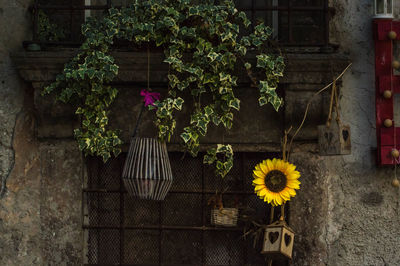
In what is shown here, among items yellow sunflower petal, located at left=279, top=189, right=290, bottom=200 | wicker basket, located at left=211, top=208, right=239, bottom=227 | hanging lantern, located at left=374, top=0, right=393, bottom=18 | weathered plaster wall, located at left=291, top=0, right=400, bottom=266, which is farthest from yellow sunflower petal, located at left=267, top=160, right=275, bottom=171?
hanging lantern, located at left=374, top=0, right=393, bottom=18

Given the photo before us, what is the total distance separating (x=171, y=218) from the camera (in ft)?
16.6

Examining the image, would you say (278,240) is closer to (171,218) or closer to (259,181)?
(259,181)

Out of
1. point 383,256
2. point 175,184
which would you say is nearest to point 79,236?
point 175,184

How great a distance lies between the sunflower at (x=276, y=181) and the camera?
4.66 meters

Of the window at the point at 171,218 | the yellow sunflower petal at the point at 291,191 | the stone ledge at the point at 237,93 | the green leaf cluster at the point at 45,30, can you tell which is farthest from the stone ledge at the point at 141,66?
the yellow sunflower petal at the point at 291,191

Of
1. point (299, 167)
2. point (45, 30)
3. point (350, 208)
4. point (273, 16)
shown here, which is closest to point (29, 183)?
point (45, 30)

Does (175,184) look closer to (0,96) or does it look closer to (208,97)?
(208,97)

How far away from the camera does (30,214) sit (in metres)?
4.93

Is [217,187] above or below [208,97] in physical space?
below

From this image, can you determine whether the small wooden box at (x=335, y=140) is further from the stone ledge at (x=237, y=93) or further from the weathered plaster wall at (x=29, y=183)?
the weathered plaster wall at (x=29, y=183)

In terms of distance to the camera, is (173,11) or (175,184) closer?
(173,11)

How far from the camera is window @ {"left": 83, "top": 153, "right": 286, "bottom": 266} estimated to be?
504cm

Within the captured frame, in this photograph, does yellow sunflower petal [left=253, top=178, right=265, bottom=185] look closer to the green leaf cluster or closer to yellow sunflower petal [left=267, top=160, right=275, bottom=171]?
yellow sunflower petal [left=267, top=160, right=275, bottom=171]

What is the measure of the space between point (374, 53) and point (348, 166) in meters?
0.75
